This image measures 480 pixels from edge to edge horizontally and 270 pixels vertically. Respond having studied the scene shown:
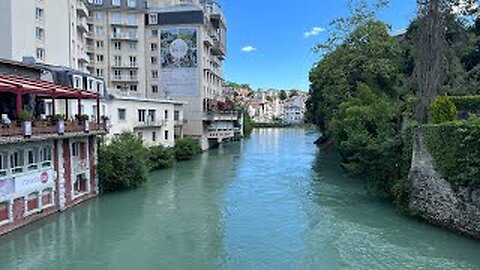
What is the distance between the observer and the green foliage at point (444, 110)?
21556 millimetres

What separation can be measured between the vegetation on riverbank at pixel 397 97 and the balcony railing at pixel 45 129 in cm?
1520

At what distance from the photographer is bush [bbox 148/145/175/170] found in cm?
4275

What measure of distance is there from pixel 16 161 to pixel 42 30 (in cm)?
2779

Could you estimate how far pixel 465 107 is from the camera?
25203 millimetres

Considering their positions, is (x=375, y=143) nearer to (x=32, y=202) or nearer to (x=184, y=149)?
(x=32, y=202)

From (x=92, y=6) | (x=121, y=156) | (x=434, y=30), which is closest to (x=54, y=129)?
(x=121, y=156)

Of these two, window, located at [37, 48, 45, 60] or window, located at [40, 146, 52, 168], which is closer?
window, located at [40, 146, 52, 168]

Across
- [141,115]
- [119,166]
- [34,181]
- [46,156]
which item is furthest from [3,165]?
[141,115]

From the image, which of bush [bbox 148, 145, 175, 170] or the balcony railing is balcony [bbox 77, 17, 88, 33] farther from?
the balcony railing

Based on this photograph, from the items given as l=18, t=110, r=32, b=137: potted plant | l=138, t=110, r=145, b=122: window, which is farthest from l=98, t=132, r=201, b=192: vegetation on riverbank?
l=138, t=110, r=145, b=122: window

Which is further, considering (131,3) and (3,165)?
(131,3)

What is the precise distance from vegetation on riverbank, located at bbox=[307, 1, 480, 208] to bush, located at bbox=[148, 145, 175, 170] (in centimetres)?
1579

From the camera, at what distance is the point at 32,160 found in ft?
74.8

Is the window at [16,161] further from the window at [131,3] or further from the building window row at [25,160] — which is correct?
the window at [131,3]
